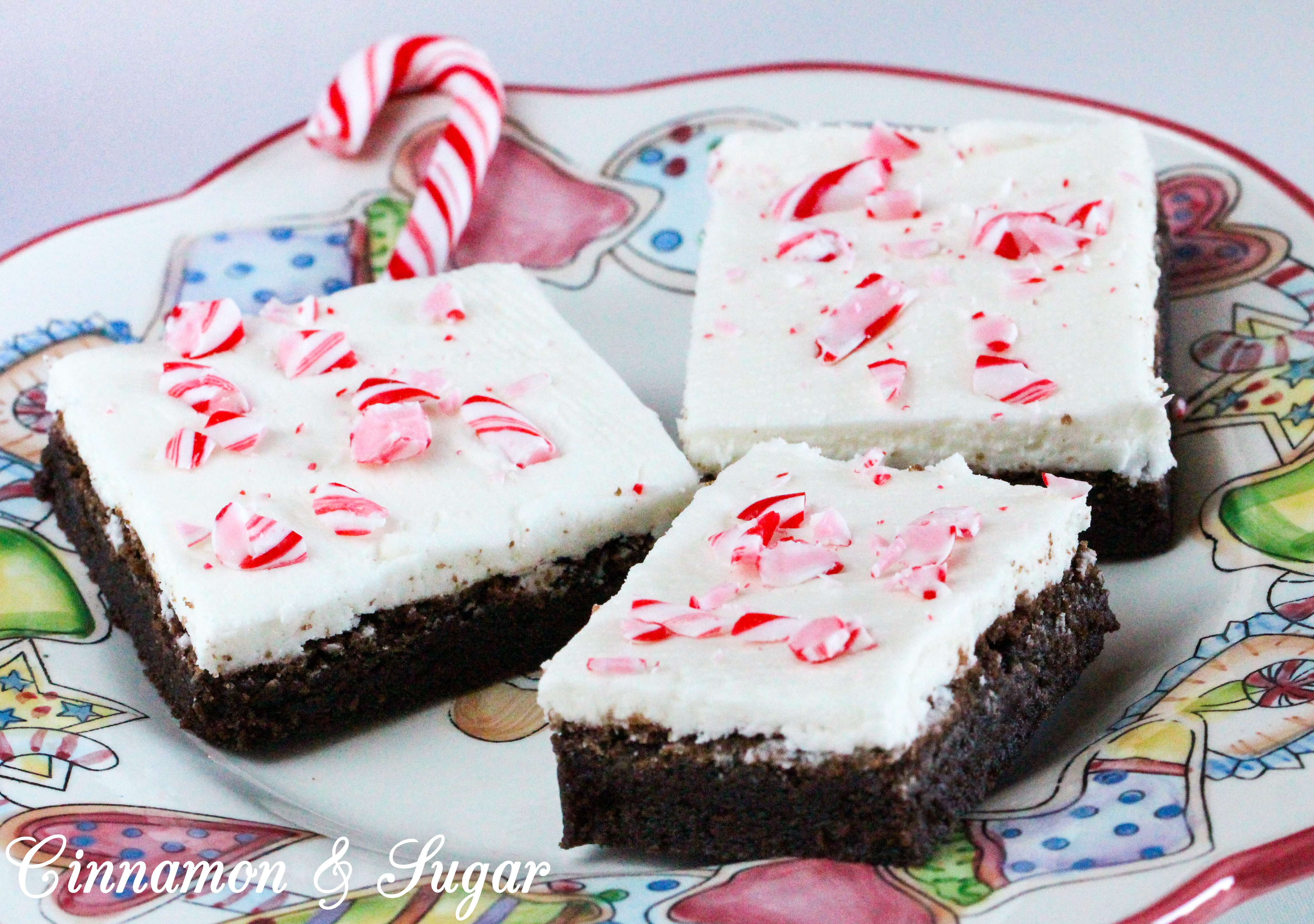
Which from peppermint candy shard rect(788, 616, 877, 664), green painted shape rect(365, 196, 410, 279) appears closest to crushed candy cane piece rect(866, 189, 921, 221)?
green painted shape rect(365, 196, 410, 279)

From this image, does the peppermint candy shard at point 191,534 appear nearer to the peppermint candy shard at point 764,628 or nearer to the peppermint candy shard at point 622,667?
the peppermint candy shard at point 622,667

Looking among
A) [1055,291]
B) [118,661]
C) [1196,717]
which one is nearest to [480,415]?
[118,661]

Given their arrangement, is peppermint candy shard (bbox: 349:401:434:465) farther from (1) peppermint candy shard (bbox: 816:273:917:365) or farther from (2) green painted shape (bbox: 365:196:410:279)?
(2) green painted shape (bbox: 365:196:410:279)

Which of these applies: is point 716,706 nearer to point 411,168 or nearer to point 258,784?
point 258,784

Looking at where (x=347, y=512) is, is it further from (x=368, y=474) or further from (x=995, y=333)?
(x=995, y=333)

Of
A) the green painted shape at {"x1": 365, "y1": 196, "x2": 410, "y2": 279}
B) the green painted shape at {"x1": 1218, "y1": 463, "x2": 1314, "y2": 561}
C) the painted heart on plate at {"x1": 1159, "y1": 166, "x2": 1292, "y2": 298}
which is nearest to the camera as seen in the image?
the green painted shape at {"x1": 1218, "y1": 463, "x2": 1314, "y2": 561}
